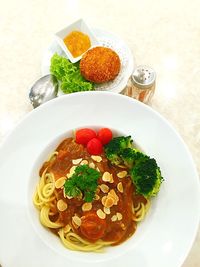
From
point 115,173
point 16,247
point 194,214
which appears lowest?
point 16,247

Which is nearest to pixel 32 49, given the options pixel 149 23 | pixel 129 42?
pixel 129 42

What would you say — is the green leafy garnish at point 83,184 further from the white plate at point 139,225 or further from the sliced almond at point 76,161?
the white plate at point 139,225

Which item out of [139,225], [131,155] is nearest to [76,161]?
[131,155]

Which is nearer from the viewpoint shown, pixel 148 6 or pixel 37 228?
pixel 37 228

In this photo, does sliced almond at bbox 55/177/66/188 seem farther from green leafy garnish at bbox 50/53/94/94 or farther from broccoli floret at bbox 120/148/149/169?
green leafy garnish at bbox 50/53/94/94

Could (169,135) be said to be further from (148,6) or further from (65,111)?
(148,6)

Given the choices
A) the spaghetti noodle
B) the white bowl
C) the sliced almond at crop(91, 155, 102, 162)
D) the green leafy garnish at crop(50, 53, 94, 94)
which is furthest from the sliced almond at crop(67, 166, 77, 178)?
the white bowl

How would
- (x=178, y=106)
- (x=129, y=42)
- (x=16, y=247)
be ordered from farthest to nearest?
(x=129, y=42)
(x=178, y=106)
(x=16, y=247)

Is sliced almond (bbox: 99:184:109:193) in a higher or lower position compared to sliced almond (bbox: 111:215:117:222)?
higher
